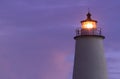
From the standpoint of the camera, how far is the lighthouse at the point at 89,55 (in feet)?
122

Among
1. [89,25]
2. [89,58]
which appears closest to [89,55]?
[89,58]

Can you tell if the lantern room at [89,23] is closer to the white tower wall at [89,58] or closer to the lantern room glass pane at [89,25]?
the lantern room glass pane at [89,25]

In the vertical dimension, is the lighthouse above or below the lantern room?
below

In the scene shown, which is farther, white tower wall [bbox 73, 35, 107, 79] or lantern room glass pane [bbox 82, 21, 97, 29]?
lantern room glass pane [bbox 82, 21, 97, 29]

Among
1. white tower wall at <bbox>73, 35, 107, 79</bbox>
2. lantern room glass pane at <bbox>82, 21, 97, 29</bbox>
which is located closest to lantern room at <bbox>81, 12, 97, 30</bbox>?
lantern room glass pane at <bbox>82, 21, 97, 29</bbox>

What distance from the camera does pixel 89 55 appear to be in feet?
122

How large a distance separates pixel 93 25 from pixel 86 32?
2.31ft

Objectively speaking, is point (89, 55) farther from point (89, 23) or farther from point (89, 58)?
point (89, 23)

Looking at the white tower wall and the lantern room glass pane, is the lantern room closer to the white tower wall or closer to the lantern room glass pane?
the lantern room glass pane

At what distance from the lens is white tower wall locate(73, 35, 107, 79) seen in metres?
37.1

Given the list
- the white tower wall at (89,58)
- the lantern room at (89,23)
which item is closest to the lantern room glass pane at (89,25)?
the lantern room at (89,23)

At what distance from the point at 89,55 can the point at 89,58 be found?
0.19 metres

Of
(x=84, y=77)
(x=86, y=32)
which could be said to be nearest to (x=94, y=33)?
(x=86, y=32)

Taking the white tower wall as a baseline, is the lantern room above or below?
above
